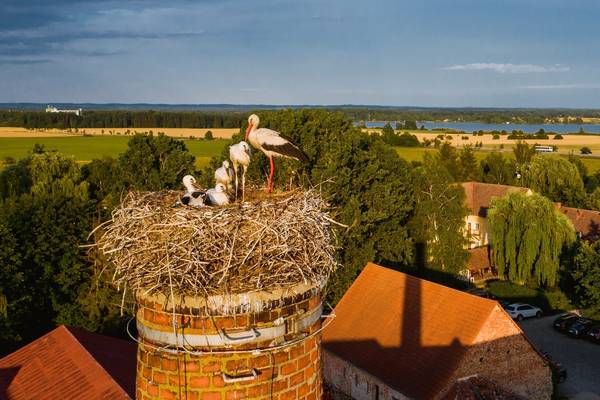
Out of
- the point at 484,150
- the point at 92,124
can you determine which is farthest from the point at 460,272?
the point at 92,124

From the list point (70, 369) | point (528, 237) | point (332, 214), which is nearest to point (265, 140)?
point (70, 369)

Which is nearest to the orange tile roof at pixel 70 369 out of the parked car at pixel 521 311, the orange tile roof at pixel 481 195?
the parked car at pixel 521 311

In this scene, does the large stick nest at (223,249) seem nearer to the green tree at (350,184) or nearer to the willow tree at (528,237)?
the green tree at (350,184)

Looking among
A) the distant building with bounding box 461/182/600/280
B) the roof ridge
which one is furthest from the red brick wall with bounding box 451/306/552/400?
the distant building with bounding box 461/182/600/280

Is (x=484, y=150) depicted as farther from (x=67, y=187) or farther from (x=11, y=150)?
(x=67, y=187)

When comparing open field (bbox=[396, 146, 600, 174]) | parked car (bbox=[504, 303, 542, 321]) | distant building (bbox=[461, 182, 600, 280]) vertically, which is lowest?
parked car (bbox=[504, 303, 542, 321])

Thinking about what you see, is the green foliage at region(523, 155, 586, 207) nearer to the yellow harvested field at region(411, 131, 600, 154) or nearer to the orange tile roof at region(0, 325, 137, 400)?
the orange tile roof at region(0, 325, 137, 400)
